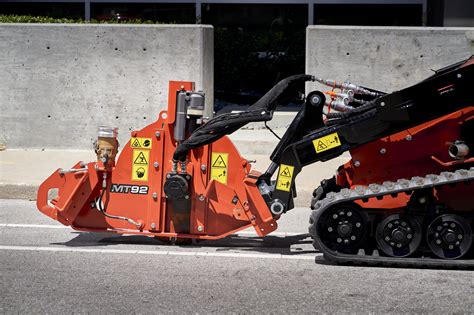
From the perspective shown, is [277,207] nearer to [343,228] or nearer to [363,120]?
[343,228]

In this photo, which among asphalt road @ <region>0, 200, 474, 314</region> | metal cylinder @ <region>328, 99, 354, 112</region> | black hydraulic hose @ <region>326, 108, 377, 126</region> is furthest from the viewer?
metal cylinder @ <region>328, 99, 354, 112</region>

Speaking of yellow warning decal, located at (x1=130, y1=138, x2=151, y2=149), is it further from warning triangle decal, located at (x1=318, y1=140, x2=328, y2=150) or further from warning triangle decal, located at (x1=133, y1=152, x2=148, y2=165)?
warning triangle decal, located at (x1=318, y1=140, x2=328, y2=150)

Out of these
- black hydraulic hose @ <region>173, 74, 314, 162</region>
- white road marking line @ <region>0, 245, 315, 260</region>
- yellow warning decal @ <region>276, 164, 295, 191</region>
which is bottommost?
white road marking line @ <region>0, 245, 315, 260</region>

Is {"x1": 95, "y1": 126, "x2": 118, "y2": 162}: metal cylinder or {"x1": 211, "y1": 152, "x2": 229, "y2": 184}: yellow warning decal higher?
{"x1": 95, "y1": 126, "x2": 118, "y2": 162}: metal cylinder

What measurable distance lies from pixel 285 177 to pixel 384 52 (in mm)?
5436

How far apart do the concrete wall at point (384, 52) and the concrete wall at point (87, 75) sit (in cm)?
177

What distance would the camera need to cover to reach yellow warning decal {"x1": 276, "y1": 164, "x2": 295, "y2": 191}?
24.7 ft

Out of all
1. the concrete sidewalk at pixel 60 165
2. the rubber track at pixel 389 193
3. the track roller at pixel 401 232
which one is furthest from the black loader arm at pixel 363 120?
the concrete sidewalk at pixel 60 165

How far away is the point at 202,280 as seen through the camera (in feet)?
23.0

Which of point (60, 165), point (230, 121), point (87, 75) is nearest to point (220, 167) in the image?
point (230, 121)

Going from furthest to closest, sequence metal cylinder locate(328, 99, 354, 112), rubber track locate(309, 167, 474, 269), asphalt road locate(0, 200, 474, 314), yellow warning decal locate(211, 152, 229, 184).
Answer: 1. yellow warning decal locate(211, 152, 229, 184)
2. metal cylinder locate(328, 99, 354, 112)
3. rubber track locate(309, 167, 474, 269)
4. asphalt road locate(0, 200, 474, 314)

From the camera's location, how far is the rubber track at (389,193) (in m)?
7.11

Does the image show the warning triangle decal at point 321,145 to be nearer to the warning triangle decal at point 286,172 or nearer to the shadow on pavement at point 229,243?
the warning triangle decal at point 286,172

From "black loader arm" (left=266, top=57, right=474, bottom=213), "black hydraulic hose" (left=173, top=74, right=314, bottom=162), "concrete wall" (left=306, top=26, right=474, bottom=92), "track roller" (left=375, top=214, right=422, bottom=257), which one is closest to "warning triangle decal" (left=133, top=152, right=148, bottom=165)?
"black hydraulic hose" (left=173, top=74, right=314, bottom=162)
